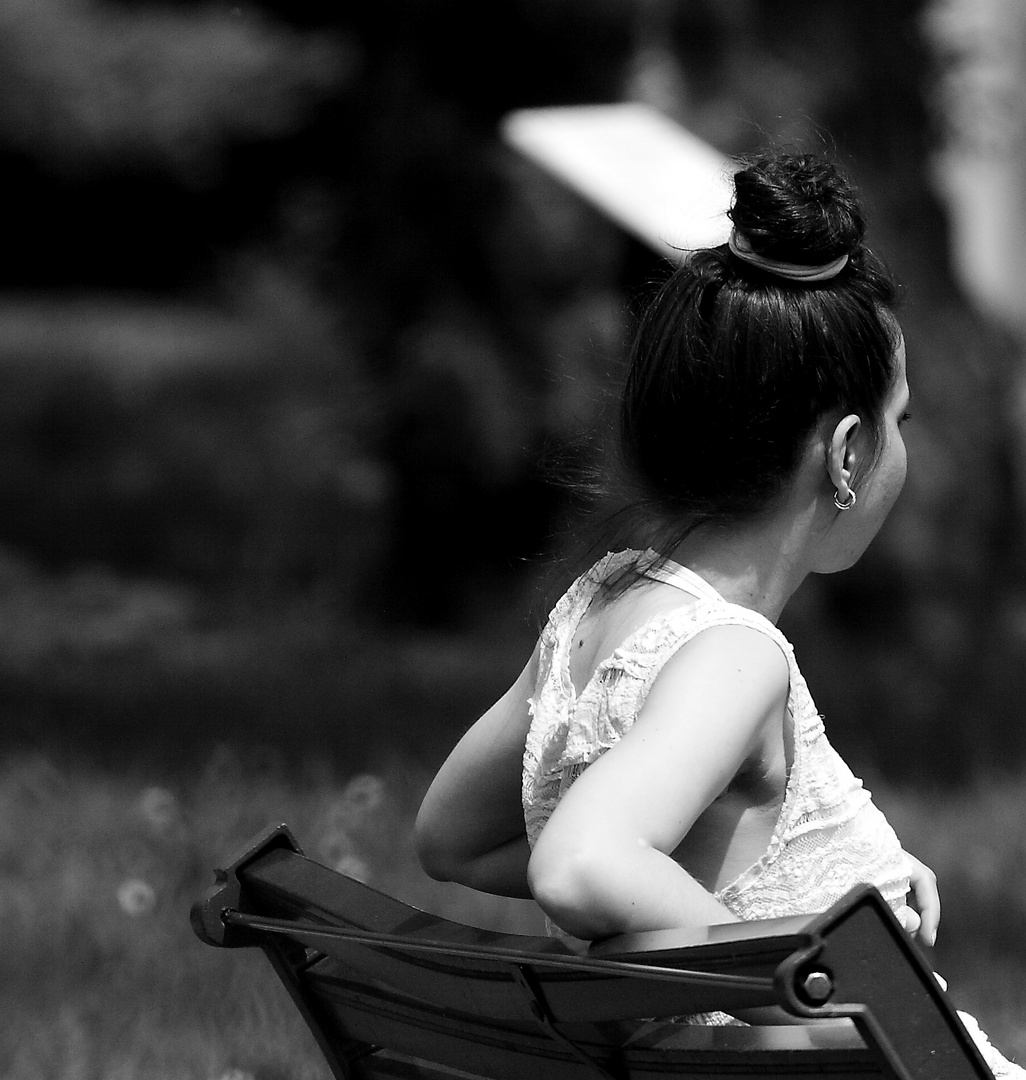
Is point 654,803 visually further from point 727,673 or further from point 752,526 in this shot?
point 752,526

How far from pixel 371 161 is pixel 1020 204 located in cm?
493

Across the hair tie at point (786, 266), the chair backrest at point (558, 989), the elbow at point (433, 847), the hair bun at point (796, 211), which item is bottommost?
the elbow at point (433, 847)

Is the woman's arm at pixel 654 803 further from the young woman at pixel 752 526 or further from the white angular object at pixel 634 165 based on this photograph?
the white angular object at pixel 634 165

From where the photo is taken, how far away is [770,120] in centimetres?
→ 780

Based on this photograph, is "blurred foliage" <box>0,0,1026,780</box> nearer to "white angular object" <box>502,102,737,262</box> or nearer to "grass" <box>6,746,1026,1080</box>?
"white angular object" <box>502,102,737,262</box>

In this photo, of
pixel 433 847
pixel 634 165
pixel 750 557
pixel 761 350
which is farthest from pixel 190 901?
pixel 634 165

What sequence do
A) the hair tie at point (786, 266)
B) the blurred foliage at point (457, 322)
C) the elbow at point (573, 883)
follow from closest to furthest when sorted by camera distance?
the elbow at point (573, 883) < the hair tie at point (786, 266) < the blurred foliage at point (457, 322)

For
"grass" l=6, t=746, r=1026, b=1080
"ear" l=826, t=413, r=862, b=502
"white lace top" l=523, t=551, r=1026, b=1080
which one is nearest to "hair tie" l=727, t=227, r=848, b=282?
"ear" l=826, t=413, r=862, b=502

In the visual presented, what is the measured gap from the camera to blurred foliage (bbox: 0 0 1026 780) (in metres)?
7.48

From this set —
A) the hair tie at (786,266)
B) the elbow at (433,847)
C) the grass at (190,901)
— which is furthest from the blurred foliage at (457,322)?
the hair tie at (786,266)

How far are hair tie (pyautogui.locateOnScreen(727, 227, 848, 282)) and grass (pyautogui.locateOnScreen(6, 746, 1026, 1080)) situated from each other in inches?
55.7

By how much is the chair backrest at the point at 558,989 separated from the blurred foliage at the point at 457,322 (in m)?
4.64

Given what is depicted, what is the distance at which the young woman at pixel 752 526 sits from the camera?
4.86 feet

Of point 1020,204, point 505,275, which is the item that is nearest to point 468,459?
point 505,275
